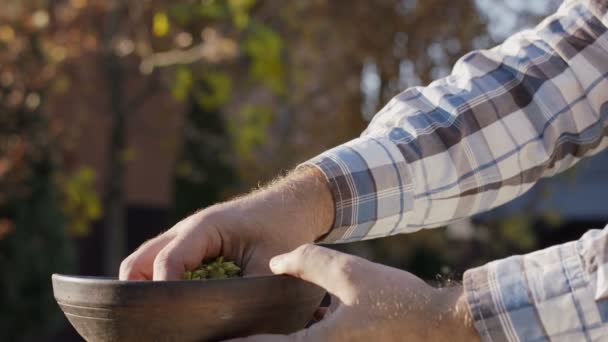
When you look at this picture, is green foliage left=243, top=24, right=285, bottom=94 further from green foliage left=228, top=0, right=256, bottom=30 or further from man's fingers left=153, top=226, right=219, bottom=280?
man's fingers left=153, top=226, right=219, bottom=280

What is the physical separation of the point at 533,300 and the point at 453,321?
111mm

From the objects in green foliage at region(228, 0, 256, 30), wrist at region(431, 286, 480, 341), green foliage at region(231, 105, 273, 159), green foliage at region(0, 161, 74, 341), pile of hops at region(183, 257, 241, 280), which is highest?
green foliage at region(228, 0, 256, 30)

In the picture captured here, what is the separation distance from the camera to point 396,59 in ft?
28.7

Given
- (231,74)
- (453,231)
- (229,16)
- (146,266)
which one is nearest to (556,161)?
(146,266)

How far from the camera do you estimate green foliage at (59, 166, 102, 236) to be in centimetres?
713

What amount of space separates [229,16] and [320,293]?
5.67m

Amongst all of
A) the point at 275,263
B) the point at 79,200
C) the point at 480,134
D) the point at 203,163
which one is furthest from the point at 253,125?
the point at 275,263

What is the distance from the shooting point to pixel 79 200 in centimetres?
732

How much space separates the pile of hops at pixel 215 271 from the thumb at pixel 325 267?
0.14 m

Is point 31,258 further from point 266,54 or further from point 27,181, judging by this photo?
point 266,54

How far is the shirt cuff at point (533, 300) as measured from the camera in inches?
47.9

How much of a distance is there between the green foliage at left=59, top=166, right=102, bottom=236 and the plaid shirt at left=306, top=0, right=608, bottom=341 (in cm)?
555

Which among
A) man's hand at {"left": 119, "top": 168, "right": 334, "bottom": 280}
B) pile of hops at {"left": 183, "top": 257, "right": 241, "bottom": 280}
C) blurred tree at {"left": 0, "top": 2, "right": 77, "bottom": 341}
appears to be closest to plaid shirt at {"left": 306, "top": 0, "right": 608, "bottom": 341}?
man's hand at {"left": 119, "top": 168, "right": 334, "bottom": 280}

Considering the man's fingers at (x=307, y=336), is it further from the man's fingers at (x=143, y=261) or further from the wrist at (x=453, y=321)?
the man's fingers at (x=143, y=261)
